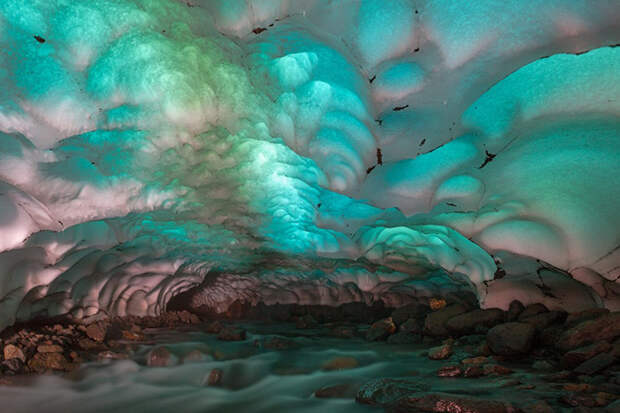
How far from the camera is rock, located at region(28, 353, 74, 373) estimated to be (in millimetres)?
3710

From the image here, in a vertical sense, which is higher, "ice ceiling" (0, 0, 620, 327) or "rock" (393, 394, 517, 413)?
"ice ceiling" (0, 0, 620, 327)

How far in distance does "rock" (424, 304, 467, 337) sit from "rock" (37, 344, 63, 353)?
15.4 ft

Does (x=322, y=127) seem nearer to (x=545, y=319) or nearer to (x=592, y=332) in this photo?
(x=592, y=332)

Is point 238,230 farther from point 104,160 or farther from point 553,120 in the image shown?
point 553,120

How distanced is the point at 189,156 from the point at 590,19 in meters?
3.43

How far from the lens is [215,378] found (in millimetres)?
3848

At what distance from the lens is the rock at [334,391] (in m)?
3.17

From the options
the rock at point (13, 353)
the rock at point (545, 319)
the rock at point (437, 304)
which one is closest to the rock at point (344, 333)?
the rock at point (437, 304)

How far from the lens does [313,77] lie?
3.36 m

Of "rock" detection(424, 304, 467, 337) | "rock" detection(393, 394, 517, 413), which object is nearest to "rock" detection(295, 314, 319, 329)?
"rock" detection(424, 304, 467, 337)

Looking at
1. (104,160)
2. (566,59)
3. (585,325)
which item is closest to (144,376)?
(104,160)

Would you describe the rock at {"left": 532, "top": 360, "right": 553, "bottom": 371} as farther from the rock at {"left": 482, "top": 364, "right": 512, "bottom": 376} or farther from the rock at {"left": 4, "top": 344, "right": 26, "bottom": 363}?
the rock at {"left": 4, "top": 344, "right": 26, "bottom": 363}

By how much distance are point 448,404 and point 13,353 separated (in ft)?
13.0

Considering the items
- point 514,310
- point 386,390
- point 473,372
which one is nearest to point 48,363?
point 386,390
